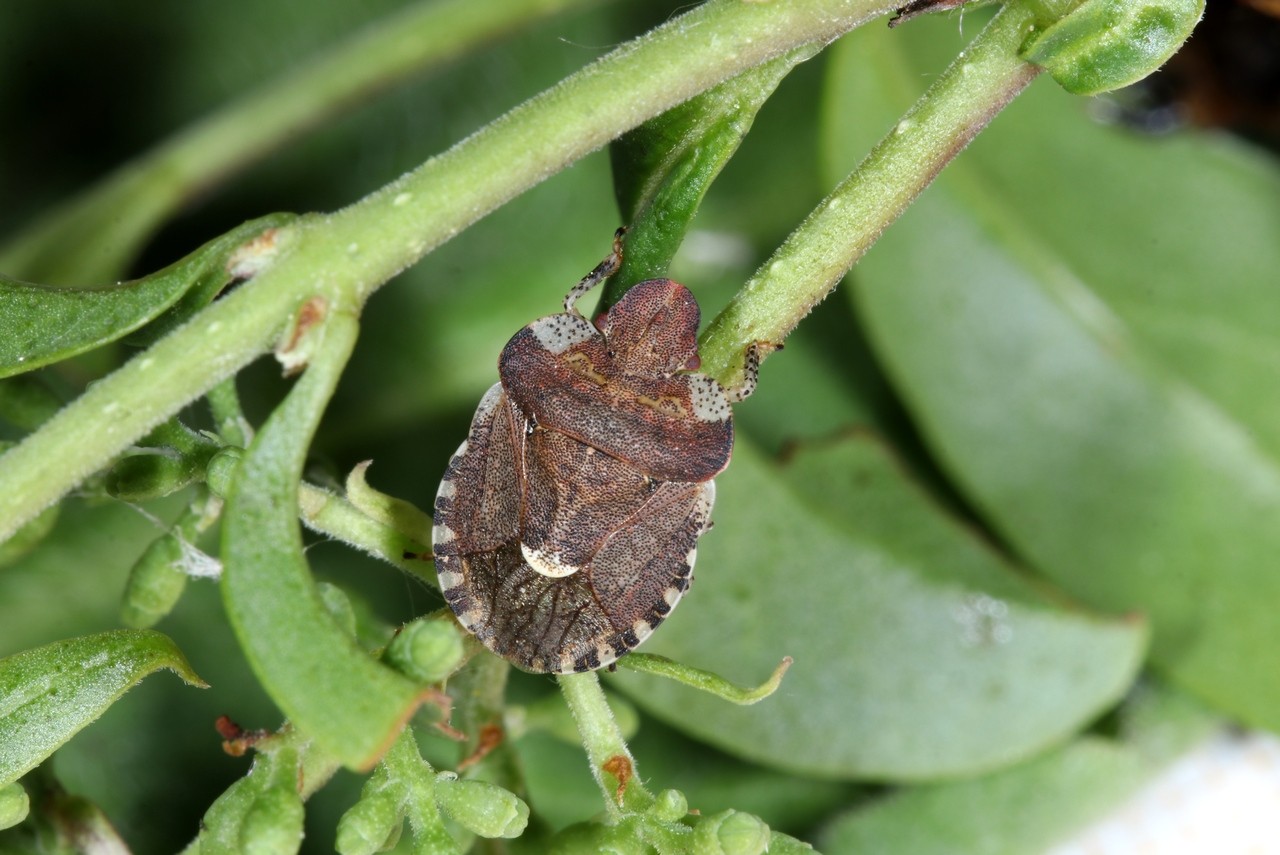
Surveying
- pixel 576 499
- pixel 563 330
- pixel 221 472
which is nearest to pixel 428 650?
pixel 221 472

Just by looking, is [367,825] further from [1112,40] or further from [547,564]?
[1112,40]

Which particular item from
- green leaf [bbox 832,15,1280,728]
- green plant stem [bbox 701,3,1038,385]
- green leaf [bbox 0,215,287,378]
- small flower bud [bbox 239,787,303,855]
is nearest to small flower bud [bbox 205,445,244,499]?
green leaf [bbox 0,215,287,378]

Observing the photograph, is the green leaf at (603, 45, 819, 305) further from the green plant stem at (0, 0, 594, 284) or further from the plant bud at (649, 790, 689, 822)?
the green plant stem at (0, 0, 594, 284)

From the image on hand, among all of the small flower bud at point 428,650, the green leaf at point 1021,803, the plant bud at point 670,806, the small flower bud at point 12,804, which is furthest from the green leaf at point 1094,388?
the small flower bud at point 12,804

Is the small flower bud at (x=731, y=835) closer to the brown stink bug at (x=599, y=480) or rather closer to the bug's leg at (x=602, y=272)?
the brown stink bug at (x=599, y=480)

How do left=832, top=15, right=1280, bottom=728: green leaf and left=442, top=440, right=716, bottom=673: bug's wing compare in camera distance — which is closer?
left=442, top=440, right=716, bottom=673: bug's wing

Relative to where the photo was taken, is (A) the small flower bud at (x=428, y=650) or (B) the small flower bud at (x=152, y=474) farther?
(B) the small flower bud at (x=152, y=474)
